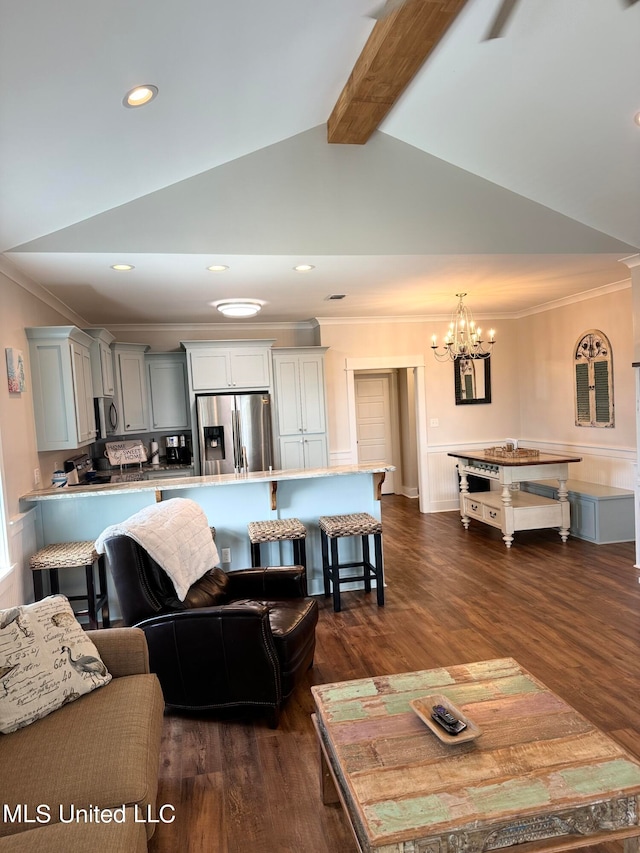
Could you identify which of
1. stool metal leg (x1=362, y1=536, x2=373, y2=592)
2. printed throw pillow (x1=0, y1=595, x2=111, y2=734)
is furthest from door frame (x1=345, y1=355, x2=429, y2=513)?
printed throw pillow (x1=0, y1=595, x2=111, y2=734)

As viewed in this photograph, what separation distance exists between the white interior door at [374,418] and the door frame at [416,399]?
1426 mm

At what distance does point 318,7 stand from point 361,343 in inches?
181

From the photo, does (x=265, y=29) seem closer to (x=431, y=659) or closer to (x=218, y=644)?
(x=218, y=644)

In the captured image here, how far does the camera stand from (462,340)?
19.2 feet

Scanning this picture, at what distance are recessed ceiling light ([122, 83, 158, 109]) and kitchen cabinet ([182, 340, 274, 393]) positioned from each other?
3708 mm

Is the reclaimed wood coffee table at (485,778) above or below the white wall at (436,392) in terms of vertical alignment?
below

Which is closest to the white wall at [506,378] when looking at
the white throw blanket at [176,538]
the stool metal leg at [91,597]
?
the stool metal leg at [91,597]

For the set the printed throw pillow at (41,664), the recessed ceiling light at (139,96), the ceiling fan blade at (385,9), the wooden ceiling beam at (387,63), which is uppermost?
the ceiling fan blade at (385,9)

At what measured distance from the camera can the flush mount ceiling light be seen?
524cm

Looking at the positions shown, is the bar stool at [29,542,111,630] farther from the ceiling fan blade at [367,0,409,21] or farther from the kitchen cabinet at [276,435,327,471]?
the ceiling fan blade at [367,0,409,21]

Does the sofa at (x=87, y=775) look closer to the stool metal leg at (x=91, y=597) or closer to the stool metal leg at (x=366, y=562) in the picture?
the stool metal leg at (x=91, y=597)

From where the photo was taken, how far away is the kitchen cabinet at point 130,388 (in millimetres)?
5918

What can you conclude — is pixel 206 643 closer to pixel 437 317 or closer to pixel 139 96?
pixel 139 96

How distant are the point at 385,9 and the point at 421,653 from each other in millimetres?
3379
